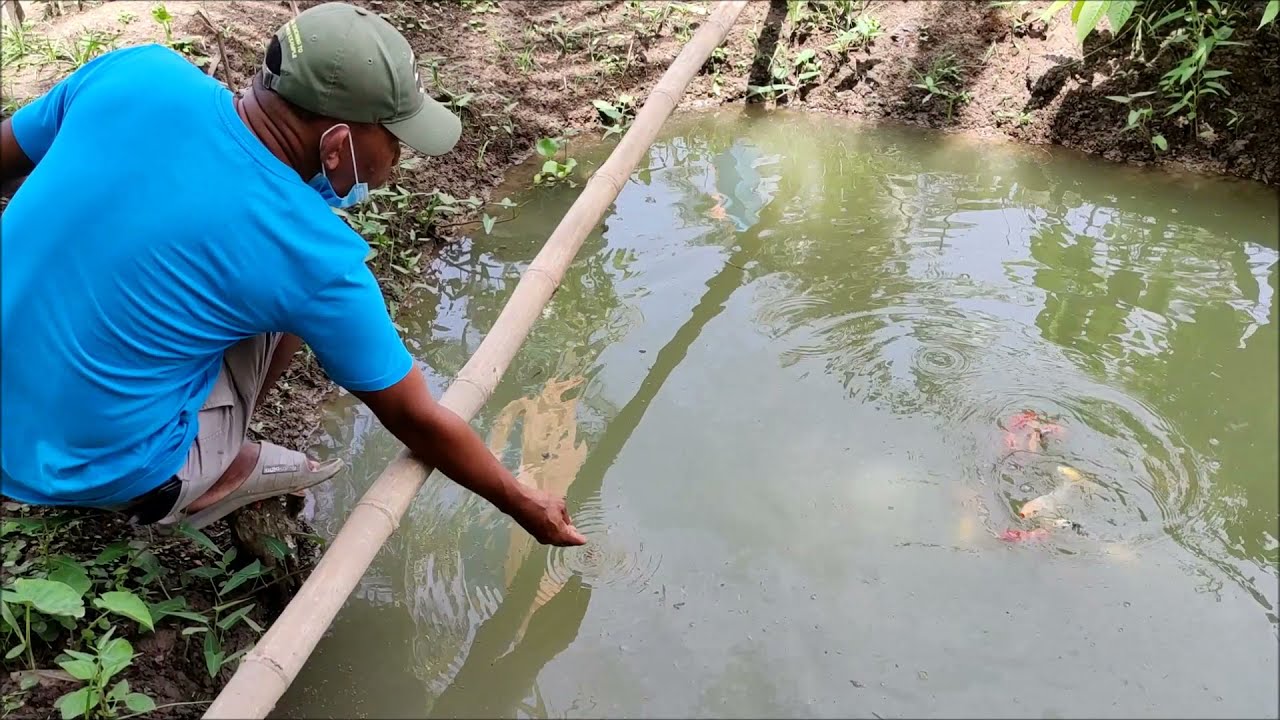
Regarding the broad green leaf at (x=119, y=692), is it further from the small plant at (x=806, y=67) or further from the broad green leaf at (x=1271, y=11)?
the broad green leaf at (x=1271, y=11)

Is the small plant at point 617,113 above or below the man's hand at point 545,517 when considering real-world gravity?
below

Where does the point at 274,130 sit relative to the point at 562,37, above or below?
above

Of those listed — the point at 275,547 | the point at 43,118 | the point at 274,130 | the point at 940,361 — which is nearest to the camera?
the point at 274,130

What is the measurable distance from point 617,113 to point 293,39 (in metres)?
3.67

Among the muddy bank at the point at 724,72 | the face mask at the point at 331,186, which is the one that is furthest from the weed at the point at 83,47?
the face mask at the point at 331,186

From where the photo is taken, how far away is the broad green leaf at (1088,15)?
Result: 4598mm

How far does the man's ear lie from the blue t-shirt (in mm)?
101

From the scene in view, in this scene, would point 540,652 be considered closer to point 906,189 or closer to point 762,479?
point 762,479

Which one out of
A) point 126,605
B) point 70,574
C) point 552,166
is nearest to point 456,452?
point 126,605

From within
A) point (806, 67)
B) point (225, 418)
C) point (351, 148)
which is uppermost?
point (351, 148)

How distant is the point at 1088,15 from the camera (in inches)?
182

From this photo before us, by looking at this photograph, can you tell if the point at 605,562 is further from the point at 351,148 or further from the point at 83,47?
the point at 83,47

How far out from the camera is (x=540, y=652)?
104 inches

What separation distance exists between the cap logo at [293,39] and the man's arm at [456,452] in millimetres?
735
